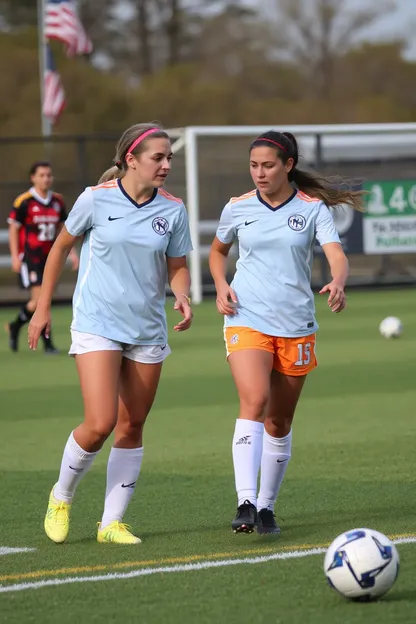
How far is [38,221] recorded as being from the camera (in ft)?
50.8

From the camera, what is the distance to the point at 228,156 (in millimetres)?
29969

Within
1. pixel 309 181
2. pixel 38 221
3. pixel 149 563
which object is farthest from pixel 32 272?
pixel 149 563

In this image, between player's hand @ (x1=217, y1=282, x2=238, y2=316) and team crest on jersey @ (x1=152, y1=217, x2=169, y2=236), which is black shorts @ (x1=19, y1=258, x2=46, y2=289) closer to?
player's hand @ (x1=217, y1=282, x2=238, y2=316)

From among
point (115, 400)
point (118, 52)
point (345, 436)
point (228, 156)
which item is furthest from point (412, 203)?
point (118, 52)

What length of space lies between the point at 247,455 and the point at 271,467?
0.39m

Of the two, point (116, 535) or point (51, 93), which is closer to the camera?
point (116, 535)

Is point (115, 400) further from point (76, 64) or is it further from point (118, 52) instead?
point (118, 52)

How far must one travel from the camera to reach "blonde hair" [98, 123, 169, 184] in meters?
6.22

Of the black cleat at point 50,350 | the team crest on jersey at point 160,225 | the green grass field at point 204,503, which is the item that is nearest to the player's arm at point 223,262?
the team crest on jersey at point 160,225

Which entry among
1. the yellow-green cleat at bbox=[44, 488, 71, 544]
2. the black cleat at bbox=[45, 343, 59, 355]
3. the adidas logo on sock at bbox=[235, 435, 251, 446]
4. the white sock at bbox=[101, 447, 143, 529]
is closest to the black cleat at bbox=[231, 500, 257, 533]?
the adidas logo on sock at bbox=[235, 435, 251, 446]

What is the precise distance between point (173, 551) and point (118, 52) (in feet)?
146

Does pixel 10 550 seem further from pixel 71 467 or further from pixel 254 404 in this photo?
pixel 254 404

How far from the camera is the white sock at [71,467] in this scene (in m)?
6.28

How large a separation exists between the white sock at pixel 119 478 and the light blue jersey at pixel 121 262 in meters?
0.59
